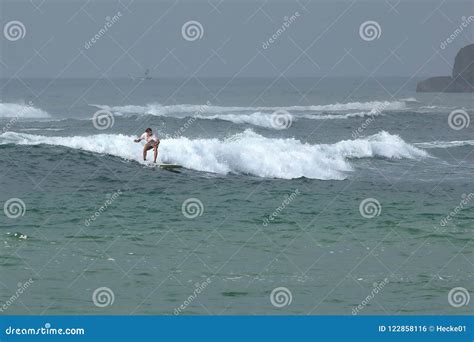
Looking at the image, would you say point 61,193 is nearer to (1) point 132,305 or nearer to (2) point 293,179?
(2) point 293,179

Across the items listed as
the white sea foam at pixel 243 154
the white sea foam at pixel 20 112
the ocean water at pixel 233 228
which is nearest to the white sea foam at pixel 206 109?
the white sea foam at pixel 20 112

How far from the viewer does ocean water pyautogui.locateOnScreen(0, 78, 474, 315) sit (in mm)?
13727

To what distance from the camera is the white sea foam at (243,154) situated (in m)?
30.8

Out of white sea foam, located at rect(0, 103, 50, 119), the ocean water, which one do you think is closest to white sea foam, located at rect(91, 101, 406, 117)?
white sea foam, located at rect(0, 103, 50, 119)

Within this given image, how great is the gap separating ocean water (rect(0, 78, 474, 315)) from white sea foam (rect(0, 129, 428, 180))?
0.27 ft

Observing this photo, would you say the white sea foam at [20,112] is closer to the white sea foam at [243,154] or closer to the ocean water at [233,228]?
the white sea foam at [243,154]

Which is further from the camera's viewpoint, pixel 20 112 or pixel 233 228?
pixel 20 112

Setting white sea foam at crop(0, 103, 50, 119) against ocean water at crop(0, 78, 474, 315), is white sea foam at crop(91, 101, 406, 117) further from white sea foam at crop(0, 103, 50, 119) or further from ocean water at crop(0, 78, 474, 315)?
ocean water at crop(0, 78, 474, 315)

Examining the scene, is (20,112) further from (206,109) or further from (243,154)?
(243,154)

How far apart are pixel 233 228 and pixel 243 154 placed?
41.5 ft

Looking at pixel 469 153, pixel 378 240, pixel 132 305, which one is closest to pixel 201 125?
pixel 469 153

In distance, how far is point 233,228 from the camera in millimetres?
19359

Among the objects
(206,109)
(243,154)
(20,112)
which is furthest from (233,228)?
(206,109)

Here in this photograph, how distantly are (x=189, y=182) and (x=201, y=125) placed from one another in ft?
78.6
